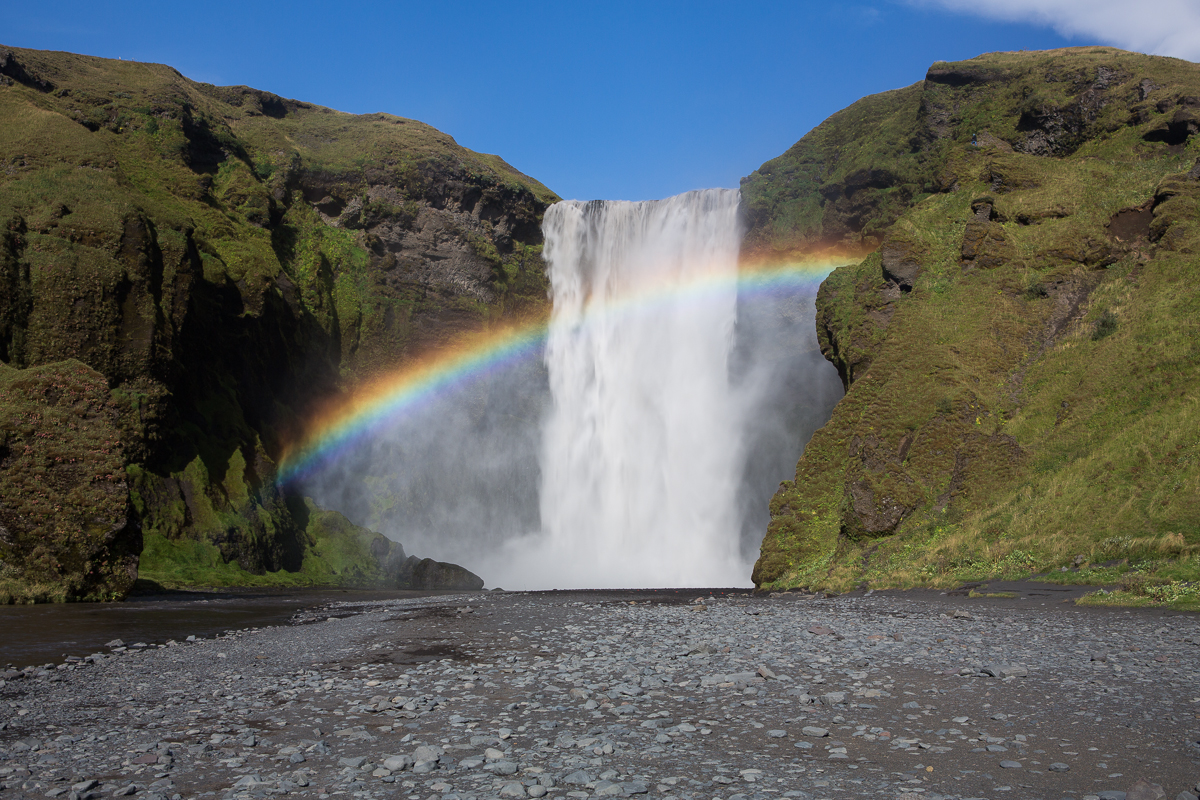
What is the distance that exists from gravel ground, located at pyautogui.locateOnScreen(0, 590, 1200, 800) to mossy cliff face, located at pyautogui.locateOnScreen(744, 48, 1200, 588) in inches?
307

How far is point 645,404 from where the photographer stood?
53.3m

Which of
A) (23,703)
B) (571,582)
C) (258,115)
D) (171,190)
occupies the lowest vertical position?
(571,582)

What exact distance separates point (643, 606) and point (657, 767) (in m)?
15.8

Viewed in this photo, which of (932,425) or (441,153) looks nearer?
(932,425)

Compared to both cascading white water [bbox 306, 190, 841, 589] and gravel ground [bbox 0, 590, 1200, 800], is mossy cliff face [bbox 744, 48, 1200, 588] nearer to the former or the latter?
gravel ground [bbox 0, 590, 1200, 800]

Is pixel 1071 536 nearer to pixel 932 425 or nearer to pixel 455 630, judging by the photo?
pixel 932 425

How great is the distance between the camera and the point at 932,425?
2567cm

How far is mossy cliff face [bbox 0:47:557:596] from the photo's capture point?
33.4m

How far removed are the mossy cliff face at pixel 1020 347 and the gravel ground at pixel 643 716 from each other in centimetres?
781

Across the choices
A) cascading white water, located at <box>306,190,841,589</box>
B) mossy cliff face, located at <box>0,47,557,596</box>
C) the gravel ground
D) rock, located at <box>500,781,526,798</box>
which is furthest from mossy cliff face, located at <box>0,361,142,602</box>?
cascading white water, located at <box>306,190,841,589</box>

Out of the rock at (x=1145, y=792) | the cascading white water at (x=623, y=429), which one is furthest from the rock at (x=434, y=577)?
the rock at (x=1145, y=792)

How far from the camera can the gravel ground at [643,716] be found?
17.6 feet

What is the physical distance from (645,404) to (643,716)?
151 feet

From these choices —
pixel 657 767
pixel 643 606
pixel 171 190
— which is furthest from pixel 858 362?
pixel 171 190
